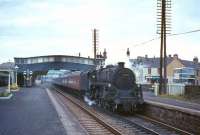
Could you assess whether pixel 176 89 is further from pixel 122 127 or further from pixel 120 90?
pixel 122 127

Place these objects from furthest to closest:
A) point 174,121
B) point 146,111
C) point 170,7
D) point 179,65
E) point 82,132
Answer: point 179,65, point 170,7, point 146,111, point 174,121, point 82,132

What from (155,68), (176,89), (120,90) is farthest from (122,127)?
(155,68)

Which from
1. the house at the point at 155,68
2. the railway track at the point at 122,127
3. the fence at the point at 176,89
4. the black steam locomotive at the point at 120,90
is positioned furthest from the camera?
the house at the point at 155,68

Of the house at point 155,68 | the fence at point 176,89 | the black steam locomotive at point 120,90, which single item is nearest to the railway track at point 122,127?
the black steam locomotive at point 120,90

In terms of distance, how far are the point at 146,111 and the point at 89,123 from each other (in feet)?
19.7

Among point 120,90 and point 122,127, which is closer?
point 122,127

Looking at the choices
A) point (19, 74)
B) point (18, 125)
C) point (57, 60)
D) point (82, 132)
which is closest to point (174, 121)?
point (82, 132)

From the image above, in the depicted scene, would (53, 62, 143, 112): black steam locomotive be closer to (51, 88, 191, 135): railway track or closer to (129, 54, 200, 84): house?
(51, 88, 191, 135): railway track

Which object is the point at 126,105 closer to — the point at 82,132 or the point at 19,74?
the point at 82,132

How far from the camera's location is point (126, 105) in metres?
25.5

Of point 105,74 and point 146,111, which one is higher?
point 105,74

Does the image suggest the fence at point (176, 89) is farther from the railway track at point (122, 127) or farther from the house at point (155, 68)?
the house at point (155, 68)

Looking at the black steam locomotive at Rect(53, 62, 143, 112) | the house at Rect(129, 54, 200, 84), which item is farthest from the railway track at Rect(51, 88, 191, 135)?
the house at Rect(129, 54, 200, 84)

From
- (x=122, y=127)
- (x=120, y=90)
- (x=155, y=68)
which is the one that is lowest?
(x=122, y=127)
